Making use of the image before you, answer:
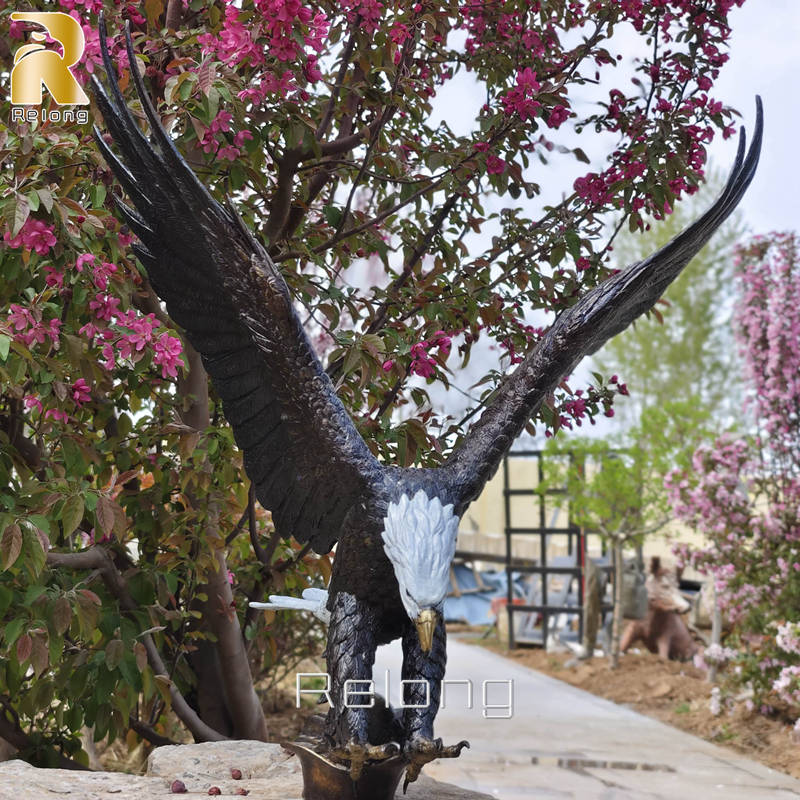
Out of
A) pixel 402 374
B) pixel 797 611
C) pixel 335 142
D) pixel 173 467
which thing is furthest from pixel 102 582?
pixel 797 611

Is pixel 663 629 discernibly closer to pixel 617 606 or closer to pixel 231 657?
pixel 617 606

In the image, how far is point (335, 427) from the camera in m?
1.90

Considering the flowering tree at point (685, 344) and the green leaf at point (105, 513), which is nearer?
the green leaf at point (105, 513)

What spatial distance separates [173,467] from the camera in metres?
2.74


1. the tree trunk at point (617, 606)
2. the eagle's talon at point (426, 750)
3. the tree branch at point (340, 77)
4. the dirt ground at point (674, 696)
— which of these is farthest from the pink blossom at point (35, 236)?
the tree trunk at point (617, 606)

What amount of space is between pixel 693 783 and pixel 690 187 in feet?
8.29

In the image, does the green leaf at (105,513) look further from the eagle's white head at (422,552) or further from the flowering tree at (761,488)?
the flowering tree at (761,488)

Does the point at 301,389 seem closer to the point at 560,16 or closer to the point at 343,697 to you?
the point at 343,697

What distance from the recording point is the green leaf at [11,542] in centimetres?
213

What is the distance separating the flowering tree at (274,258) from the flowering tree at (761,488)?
249 cm

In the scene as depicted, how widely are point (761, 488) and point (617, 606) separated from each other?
180 centimetres

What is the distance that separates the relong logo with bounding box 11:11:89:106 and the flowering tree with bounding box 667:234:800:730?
400 centimetres

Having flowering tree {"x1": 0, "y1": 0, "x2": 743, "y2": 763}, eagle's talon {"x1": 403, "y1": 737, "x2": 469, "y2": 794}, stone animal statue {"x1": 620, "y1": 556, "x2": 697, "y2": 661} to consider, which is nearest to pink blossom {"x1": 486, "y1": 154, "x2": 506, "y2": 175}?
flowering tree {"x1": 0, "y1": 0, "x2": 743, "y2": 763}

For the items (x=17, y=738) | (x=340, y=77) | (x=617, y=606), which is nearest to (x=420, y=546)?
(x=340, y=77)
